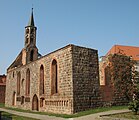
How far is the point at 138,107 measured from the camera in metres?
13.9

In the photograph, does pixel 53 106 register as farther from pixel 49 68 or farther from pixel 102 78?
pixel 102 78

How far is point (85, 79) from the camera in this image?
18.7 metres

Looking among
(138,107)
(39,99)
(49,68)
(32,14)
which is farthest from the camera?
(32,14)

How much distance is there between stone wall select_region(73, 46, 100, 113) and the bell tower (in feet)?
76.6

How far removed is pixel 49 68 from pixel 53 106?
12.7 feet

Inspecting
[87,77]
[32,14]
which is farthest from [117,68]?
[32,14]

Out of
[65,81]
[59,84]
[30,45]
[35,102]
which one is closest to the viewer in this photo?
[65,81]

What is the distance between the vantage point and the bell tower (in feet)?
135

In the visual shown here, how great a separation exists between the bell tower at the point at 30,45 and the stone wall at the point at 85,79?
2336cm

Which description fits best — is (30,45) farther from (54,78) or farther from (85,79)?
(85,79)

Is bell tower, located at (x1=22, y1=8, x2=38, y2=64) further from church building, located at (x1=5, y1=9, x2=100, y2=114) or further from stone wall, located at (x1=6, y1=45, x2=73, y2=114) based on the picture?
church building, located at (x1=5, y1=9, x2=100, y2=114)

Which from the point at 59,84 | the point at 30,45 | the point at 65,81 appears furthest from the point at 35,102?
the point at 30,45

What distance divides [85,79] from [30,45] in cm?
2480

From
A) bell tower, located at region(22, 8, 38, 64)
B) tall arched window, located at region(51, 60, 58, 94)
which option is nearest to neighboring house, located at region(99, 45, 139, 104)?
tall arched window, located at region(51, 60, 58, 94)
